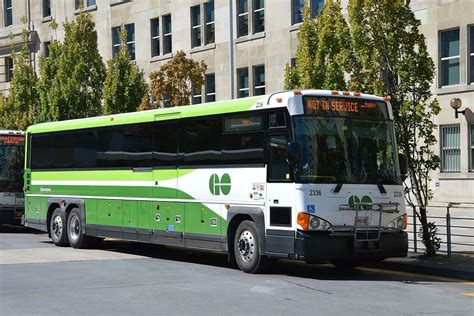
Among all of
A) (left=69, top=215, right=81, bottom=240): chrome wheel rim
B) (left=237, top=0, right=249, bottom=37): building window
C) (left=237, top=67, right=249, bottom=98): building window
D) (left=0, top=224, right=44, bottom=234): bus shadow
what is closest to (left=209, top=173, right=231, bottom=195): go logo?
(left=69, top=215, right=81, bottom=240): chrome wheel rim

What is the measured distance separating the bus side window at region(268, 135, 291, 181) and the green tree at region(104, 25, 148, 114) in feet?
60.3

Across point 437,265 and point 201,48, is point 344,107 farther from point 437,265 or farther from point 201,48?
point 201,48

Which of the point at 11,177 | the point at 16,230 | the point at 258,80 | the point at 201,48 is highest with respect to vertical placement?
the point at 201,48

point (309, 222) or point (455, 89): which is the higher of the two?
point (455, 89)

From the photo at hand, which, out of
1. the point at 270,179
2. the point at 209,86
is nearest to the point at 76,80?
the point at 209,86

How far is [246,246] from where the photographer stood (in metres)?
15.2

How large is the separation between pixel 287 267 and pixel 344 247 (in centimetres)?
249

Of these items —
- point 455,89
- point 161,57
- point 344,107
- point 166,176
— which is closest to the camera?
point 344,107

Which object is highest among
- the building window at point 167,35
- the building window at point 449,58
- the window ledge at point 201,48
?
the building window at point 167,35

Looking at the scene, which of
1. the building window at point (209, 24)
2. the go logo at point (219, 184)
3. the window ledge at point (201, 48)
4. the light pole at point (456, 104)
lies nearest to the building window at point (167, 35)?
the window ledge at point (201, 48)

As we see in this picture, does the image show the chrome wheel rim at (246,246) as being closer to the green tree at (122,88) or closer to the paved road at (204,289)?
the paved road at (204,289)

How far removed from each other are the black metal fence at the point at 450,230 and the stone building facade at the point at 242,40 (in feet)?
10.4

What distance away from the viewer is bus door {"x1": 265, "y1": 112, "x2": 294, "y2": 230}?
1441 centimetres

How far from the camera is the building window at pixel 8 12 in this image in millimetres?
56562
